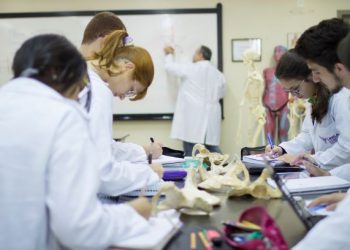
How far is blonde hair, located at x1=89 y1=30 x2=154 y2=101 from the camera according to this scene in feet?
4.99

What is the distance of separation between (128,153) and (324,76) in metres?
0.95

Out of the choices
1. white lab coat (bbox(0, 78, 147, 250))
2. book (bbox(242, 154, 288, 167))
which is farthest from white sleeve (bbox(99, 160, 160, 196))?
book (bbox(242, 154, 288, 167))

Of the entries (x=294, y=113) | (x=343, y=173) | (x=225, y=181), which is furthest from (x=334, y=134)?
(x=294, y=113)

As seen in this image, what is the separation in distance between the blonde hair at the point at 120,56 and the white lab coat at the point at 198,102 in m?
2.56

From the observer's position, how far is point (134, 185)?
4.41 feet

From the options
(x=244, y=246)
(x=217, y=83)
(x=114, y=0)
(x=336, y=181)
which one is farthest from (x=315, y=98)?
(x=114, y=0)

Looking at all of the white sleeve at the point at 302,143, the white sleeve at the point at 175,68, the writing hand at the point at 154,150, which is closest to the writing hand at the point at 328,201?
the writing hand at the point at 154,150

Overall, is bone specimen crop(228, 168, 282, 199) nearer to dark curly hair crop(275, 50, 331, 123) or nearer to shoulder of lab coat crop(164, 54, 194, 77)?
dark curly hair crop(275, 50, 331, 123)

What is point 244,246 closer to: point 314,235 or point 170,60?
point 314,235

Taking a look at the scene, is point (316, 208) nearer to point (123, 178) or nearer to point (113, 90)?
point (123, 178)

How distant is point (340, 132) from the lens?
6.18 ft

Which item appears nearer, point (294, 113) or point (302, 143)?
point (302, 143)

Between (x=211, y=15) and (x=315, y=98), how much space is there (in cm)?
256

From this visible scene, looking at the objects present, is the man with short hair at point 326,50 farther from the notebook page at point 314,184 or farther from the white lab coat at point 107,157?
the white lab coat at point 107,157
